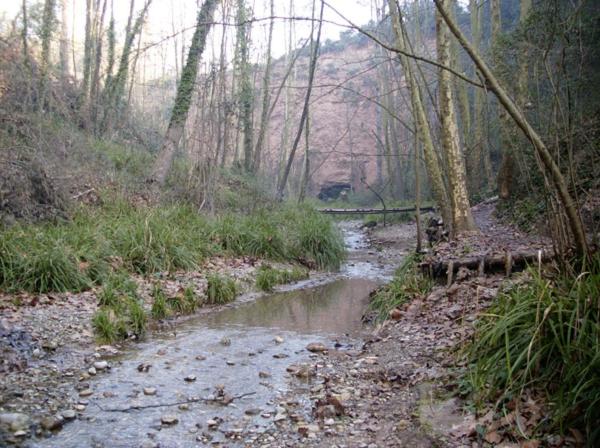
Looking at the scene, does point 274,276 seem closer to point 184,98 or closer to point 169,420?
point 169,420

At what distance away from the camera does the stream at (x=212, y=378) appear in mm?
3893

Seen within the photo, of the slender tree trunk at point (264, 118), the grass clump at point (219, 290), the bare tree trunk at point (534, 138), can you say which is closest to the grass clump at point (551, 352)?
the bare tree trunk at point (534, 138)

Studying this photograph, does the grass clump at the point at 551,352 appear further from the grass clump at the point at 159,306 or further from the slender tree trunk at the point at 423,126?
the slender tree trunk at the point at 423,126

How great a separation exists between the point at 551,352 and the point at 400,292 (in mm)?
3936

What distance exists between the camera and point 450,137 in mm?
9203

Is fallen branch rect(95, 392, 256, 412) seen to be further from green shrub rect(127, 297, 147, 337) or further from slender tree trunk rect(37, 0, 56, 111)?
slender tree trunk rect(37, 0, 56, 111)

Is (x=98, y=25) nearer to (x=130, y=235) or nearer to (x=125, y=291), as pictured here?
(x=130, y=235)

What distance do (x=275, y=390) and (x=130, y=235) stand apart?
4.81m

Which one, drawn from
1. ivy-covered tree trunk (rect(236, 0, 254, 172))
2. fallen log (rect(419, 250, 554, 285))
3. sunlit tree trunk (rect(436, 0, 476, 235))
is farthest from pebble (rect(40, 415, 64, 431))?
ivy-covered tree trunk (rect(236, 0, 254, 172))

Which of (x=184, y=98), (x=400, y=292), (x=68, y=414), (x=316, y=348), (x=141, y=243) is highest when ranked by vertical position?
(x=184, y=98)

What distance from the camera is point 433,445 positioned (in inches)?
130

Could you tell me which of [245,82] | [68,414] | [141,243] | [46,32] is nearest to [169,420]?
[68,414]

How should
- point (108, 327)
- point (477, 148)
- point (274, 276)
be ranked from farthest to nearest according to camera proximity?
point (477, 148)
point (274, 276)
point (108, 327)

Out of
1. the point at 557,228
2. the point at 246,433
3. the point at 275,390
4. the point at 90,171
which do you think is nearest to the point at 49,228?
the point at 90,171
